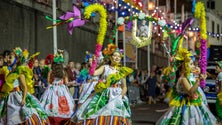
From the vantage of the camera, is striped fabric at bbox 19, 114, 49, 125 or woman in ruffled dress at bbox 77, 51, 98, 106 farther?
woman in ruffled dress at bbox 77, 51, 98, 106

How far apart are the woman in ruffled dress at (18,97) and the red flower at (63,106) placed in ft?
4.76

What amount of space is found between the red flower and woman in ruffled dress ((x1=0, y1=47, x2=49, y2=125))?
1.45 meters

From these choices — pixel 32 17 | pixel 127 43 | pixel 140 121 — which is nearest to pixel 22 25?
pixel 32 17

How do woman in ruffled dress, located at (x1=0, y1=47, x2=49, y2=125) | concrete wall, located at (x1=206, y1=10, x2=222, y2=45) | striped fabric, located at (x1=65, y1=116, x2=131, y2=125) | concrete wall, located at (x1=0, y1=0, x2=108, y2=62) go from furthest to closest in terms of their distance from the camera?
concrete wall, located at (x1=206, y1=10, x2=222, y2=45) < concrete wall, located at (x1=0, y1=0, x2=108, y2=62) < woman in ruffled dress, located at (x1=0, y1=47, x2=49, y2=125) < striped fabric, located at (x1=65, y1=116, x2=131, y2=125)

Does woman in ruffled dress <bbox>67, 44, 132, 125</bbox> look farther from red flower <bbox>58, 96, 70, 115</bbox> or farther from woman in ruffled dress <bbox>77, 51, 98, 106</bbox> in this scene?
woman in ruffled dress <bbox>77, 51, 98, 106</bbox>

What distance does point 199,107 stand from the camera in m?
7.56

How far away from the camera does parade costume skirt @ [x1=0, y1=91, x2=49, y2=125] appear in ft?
28.0

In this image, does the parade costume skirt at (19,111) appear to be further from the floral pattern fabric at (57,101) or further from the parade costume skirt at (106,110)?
the floral pattern fabric at (57,101)

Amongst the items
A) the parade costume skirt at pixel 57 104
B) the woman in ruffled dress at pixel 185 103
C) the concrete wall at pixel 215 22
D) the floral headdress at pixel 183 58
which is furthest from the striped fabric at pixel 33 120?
the concrete wall at pixel 215 22

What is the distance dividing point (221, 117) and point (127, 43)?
1951 cm

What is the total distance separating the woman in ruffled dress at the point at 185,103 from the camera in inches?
290

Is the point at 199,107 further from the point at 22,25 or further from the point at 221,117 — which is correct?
the point at 22,25

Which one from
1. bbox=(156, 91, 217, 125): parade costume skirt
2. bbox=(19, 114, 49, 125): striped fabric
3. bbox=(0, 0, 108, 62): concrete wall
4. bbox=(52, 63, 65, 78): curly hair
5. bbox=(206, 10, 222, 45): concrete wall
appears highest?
bbox=(206, 10, 222, 45): concrete wall

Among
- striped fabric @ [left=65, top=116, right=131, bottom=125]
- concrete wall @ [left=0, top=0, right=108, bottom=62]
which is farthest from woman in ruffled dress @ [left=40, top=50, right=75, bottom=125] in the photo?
concrete wall @ [left=0, top=0, right=108, bottom=62]
